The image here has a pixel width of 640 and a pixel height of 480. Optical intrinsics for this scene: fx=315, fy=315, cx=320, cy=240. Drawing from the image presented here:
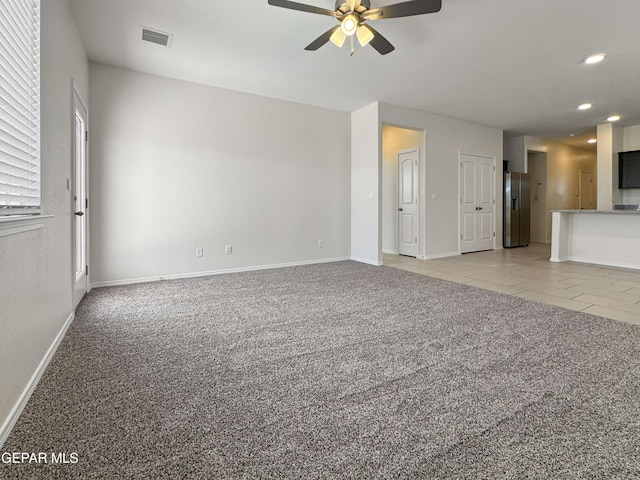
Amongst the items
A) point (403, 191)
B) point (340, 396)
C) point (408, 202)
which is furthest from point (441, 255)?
point (340, 396)

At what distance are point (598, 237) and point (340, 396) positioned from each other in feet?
19.6

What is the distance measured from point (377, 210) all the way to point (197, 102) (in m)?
3.18

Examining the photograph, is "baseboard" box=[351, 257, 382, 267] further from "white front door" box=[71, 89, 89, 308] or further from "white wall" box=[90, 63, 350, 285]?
"white front door" box=[71, 89, 89, 308]

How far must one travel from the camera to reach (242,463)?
45.3 inches

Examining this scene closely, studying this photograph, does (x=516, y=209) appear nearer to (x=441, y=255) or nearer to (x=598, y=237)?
(x=598, y=237)

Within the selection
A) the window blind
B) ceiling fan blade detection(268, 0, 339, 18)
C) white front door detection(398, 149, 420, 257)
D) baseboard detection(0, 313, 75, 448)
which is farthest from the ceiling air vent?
white front door detection(398, 149, 420, 257)

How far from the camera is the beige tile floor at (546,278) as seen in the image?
312 cm

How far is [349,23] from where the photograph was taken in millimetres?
2516

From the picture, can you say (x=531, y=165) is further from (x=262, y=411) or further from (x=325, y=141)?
(x=262, y=411)

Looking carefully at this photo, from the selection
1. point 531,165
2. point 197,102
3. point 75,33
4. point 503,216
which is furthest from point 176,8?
point 531,165

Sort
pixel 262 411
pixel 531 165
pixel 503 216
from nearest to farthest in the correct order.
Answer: pixel 262 411 < pixel 503 216 < pixel 531 165

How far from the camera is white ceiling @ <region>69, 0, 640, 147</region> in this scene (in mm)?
2838

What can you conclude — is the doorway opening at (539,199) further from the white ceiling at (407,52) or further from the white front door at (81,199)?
the white front door at (81,199)

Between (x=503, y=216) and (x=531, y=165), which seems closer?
(x=503, y=216)
